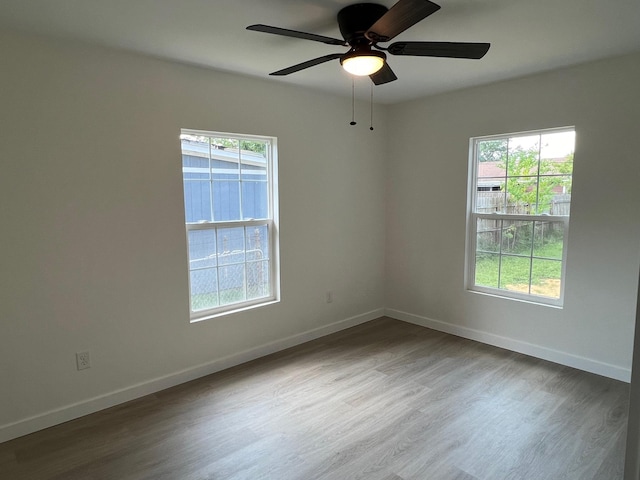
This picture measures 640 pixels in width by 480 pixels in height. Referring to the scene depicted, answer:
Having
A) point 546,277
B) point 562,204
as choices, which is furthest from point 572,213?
point 546,277

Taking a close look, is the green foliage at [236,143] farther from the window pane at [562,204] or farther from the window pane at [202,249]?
the window pane at [562,204]

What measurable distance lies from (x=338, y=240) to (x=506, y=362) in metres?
1.93

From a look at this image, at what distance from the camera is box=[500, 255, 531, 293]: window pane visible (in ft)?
12.0

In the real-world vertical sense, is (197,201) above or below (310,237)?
above

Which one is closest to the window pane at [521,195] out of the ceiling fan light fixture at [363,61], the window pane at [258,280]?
the ceiling fan light fixture at [363,61]

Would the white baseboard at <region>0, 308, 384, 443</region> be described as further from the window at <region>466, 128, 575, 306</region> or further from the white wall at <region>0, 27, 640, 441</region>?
the window at <region>466, 128, 575, 306</region>

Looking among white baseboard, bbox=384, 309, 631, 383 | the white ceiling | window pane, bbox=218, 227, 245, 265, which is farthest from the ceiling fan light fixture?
white baseboard, bbox=384, 309, 631, 383

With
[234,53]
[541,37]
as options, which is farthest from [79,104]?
[541,37]

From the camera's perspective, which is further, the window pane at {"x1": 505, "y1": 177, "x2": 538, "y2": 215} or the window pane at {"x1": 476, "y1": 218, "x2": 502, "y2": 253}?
the window pane at {"x1": 476, "y1": 218, "x2": 502, "y2": 253}

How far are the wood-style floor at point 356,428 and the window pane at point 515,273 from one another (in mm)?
649

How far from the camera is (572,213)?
3250 millimetres

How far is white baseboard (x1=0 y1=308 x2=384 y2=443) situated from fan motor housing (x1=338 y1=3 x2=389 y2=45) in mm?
2643

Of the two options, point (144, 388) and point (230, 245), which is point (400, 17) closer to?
point (230, 245)

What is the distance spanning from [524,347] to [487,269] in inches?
30.7
